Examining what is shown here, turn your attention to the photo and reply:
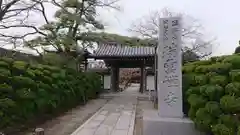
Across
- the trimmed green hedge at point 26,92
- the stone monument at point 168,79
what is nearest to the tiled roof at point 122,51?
the trimmed green hedge at point 26,92

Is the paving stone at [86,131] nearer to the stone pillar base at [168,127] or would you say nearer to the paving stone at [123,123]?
the paving stone at [123,123]

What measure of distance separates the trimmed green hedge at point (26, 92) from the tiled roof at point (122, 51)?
310 inches

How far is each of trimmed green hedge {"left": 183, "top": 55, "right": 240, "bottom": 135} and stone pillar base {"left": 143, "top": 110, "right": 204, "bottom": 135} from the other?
1.08ft

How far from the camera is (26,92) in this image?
5750 millimetres

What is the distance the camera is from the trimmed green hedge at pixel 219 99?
3893mm

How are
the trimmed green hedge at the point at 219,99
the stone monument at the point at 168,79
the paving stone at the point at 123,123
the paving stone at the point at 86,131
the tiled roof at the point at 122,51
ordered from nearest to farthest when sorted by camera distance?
the trimmed green hedge at the point at 219,99
the stone monument at the point at 168,79
the paving stone at the point at 86,131
the paving stone at the point at 123,123
the tiled roof at the point at 122,51

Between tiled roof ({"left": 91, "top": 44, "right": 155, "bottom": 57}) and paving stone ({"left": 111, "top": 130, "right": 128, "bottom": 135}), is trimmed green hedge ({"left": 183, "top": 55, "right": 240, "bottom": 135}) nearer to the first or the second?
paving stone ({"left": 111, "top": 130, "right": 128, "bottom": 135})

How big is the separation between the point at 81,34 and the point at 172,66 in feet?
29.6

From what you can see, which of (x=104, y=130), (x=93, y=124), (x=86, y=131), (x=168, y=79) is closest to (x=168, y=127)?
(x=168, y=79)

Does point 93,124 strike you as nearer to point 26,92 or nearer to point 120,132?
point 120,132

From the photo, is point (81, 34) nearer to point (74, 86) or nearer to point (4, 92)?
point (74, 86)

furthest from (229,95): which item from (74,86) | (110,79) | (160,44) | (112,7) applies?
(110,79)

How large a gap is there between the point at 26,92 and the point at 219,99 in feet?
14.1

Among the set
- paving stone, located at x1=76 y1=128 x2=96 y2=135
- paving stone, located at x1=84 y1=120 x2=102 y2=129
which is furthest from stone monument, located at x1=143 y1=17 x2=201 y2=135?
paving stone, located at x1=84 y1=120 x2=102 y2=129
